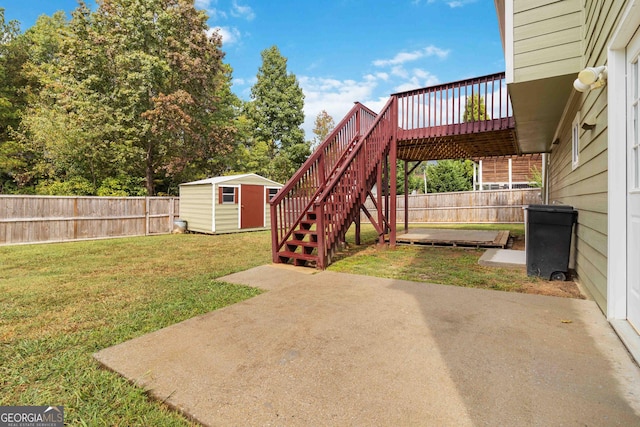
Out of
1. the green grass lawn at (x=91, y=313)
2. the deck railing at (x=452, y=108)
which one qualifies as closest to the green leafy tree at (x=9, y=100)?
the green grass lawn at (x=91, y=313)

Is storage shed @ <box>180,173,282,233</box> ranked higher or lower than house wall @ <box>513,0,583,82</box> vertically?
lower

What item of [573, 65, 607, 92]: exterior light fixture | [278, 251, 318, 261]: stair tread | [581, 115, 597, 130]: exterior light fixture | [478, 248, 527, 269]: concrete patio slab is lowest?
[478, 248, 527, 269]: concrete patio slab

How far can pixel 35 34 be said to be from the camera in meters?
17.2

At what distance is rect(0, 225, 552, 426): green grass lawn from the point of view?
1728 mm

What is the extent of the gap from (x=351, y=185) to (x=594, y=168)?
3529mm

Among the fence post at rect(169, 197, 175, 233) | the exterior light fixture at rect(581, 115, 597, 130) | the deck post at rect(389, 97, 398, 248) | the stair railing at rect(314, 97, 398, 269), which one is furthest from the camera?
the fence post at rect(169, 197, 175, 233)

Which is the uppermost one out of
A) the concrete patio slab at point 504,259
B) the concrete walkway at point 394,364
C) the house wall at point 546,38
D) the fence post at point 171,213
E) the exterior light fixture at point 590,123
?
the house wall at point 546,38

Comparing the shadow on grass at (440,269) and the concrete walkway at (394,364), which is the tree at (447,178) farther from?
the concrete walkway at (394,364)

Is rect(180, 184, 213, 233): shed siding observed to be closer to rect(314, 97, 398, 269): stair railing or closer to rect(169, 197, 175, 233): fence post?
rect(169, 197, 175, 233): fence post

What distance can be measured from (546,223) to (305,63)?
72.3 feet

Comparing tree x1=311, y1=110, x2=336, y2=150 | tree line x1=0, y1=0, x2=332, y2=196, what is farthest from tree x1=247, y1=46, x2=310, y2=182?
tree line x1=0, y1=0, x2=332, y2=196

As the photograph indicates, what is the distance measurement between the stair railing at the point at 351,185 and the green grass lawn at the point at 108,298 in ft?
1.76

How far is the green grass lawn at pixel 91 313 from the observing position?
1.69 meters

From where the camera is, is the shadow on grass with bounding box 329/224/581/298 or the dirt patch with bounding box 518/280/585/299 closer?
the dirt patch with bounding box 518/280/585/299
